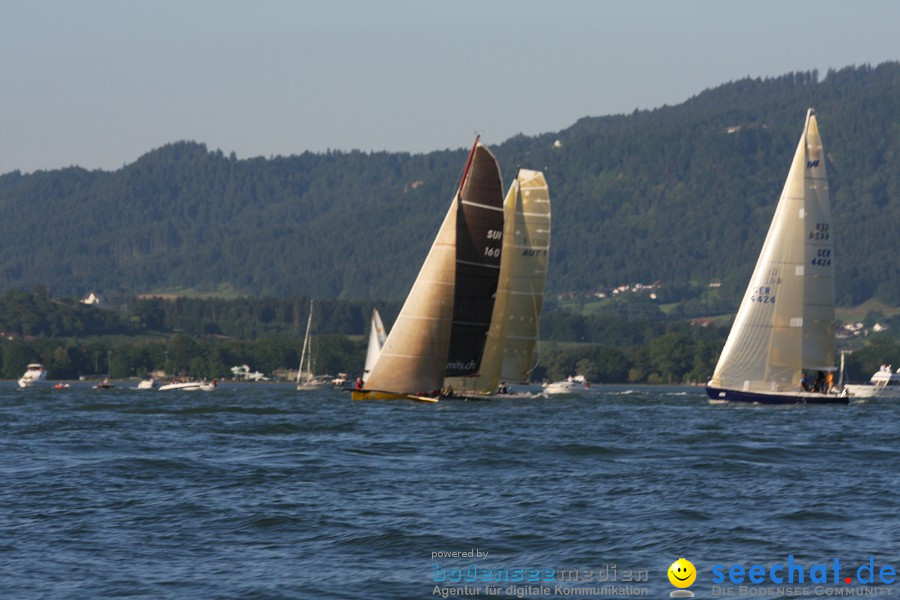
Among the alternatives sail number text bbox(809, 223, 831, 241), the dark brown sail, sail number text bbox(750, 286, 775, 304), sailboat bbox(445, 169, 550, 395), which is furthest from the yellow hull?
sail number text bbox(809, 223, 831, 241)

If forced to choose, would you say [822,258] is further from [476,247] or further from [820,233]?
[476,247]

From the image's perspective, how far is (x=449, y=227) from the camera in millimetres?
85250

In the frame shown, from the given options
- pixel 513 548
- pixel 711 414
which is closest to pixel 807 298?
pixel 711 414

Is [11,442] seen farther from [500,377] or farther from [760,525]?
[500,377]

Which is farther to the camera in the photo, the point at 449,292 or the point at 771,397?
the point at 449,292

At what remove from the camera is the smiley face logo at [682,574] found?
26375mm

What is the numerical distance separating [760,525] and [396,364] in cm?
5400

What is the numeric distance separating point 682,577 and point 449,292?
5953 centimetres

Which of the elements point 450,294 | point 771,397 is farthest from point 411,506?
point 771,397

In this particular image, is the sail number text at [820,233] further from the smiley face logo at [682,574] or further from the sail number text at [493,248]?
the smiley face logo at [682,574]

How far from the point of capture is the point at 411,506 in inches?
1400

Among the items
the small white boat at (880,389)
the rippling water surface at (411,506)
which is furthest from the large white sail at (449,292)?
the small white boat at (880,389)

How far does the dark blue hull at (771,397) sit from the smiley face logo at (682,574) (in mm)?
56864

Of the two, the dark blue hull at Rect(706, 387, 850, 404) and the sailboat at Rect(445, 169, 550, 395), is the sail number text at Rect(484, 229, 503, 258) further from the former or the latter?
the dark blue hull at Rect(706, 387, 850, 404)
